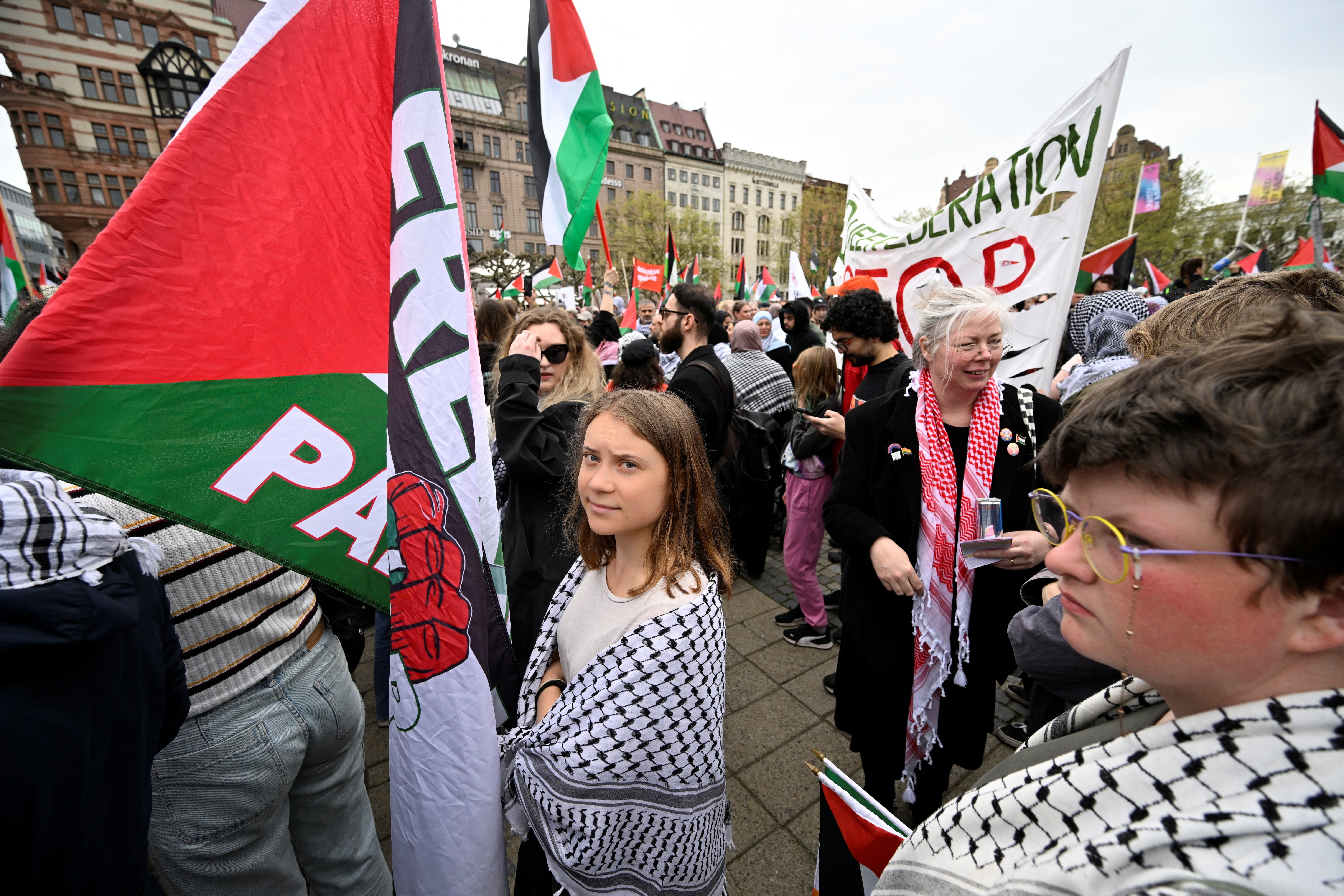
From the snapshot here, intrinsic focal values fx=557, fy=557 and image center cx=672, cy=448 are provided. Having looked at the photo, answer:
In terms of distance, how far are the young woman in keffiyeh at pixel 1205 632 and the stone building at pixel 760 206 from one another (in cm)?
5883

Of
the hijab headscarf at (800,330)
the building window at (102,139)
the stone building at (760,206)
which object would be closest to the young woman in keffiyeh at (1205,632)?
the hijab headscarf at (800,330)

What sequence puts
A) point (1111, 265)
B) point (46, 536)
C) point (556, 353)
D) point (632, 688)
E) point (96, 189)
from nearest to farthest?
point (46, 536) < point (632, 688) < point (556, 353) < point (1111, 265) < point (96, 189)

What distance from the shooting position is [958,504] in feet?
6.67

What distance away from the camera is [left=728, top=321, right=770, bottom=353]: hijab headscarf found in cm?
485

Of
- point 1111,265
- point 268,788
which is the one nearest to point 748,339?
point 268,788

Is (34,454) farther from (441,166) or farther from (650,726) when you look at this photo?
(650,726)

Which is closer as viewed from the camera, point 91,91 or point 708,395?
point 708,395

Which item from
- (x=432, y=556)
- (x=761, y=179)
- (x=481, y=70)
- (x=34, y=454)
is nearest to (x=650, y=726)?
(x=432, y=556)

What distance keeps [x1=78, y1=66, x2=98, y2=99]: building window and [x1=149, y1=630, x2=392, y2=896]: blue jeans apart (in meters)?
47.5

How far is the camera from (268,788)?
58.4 inches

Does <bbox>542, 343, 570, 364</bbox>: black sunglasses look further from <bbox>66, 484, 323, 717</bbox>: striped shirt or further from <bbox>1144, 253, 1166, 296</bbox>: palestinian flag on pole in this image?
<bbox>1144, 253, 1166, 296</bbox>: palestinian flag on pole

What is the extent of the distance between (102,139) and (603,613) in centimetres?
4710

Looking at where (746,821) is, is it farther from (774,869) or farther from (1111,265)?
(1111,265)

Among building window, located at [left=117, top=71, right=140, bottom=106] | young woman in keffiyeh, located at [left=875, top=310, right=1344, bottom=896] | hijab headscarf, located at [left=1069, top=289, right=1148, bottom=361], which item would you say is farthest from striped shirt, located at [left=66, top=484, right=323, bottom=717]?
building window, located at [left=117, top=71, right=140, bottom=106]
